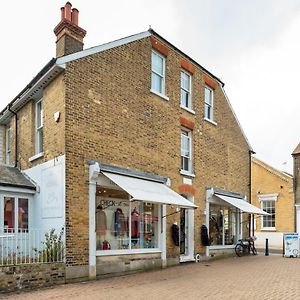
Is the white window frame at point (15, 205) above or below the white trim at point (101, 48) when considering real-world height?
below

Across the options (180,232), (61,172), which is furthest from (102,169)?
(180,232)

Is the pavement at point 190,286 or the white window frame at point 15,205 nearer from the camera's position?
the pavement at point 190,286

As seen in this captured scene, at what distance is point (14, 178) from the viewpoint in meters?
13.1

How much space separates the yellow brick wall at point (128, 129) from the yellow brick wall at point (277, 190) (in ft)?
35.2

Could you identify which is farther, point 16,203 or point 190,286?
point 16,203

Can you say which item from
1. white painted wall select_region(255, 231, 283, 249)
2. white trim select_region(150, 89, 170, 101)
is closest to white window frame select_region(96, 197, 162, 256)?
white trim select_region(150, 89, 170, 101)

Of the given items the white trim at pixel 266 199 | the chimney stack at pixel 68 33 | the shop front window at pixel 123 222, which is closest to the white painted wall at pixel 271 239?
the white trim at pixel 266 199

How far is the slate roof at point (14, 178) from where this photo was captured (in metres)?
12.5

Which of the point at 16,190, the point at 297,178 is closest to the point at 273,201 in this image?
the point at 297,178

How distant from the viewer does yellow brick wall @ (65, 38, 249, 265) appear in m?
11.8

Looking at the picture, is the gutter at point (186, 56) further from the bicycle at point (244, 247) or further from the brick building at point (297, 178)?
the brick building at point (297, 178)

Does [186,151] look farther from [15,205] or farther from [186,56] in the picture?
[15,205]

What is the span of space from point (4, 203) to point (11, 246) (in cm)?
173

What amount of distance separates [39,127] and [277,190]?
69.7 ft
